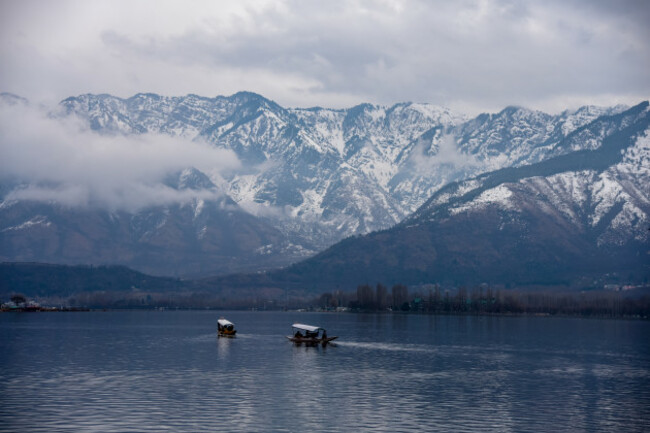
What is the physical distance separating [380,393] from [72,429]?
167ft

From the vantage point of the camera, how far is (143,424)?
108 meters

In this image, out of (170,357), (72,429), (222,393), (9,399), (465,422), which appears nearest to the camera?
(72,429)

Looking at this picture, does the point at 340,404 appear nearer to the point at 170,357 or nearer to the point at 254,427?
the point at 254,427

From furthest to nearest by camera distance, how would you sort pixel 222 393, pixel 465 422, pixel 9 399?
1. pixel 222 393
2. pixel 9 399
3. pixel 465 422

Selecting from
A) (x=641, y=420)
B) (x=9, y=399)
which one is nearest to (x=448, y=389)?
(x=641, y=420)

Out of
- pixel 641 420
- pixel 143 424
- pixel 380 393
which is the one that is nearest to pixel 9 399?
pixel 143 424

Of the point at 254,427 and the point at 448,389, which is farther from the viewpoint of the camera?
the point at 448,389

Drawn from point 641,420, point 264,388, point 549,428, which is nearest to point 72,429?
point 264,388

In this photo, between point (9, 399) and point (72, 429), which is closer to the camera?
point (72, 429)

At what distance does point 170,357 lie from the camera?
7795 inches

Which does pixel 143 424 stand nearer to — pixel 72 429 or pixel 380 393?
pixel 72 429

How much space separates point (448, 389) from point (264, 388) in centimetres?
2989

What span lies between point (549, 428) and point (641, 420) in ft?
50.4

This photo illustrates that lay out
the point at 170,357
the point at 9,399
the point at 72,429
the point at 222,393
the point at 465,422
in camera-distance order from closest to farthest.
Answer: the point at 72,429 < the point at 465,422 < the point at 9,399 < the point at 222,393 < the point at 170,357
